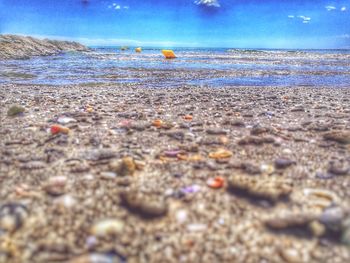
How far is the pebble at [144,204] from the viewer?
245 cm

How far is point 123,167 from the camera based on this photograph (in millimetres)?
3363

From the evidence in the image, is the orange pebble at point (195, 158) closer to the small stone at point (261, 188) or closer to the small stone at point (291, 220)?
the small stone at point (261, 188)

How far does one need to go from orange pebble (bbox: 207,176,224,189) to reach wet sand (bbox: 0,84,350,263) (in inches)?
0.5

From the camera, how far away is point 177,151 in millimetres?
4094

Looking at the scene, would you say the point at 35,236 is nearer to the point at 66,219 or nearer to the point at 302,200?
the point at 66,219

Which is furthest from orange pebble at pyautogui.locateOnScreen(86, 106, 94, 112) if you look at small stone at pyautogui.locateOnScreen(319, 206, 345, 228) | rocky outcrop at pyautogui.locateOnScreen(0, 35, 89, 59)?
rocky outcrop at pyautogui.locateOnScreen(0, 35, 89, 59)

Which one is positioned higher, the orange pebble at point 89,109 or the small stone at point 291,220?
the orange pebble at point 89,109

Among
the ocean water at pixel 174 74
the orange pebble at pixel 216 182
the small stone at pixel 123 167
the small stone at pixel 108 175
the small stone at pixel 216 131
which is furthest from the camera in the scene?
the ocean water at pixel 174 74

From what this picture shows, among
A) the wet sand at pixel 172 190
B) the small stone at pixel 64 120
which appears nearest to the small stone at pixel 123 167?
the wet sand at pixel 172 190

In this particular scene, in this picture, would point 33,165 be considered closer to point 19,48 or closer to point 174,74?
point 174,74

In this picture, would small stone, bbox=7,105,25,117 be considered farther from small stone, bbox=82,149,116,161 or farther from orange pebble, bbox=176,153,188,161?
orange pebble, bbox=176,153,188,161

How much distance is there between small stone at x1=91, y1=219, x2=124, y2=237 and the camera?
→ 87.1 inches

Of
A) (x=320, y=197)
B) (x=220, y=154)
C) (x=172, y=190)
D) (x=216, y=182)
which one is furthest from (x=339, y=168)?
(x=172, y=190)

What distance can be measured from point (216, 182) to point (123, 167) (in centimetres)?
108
